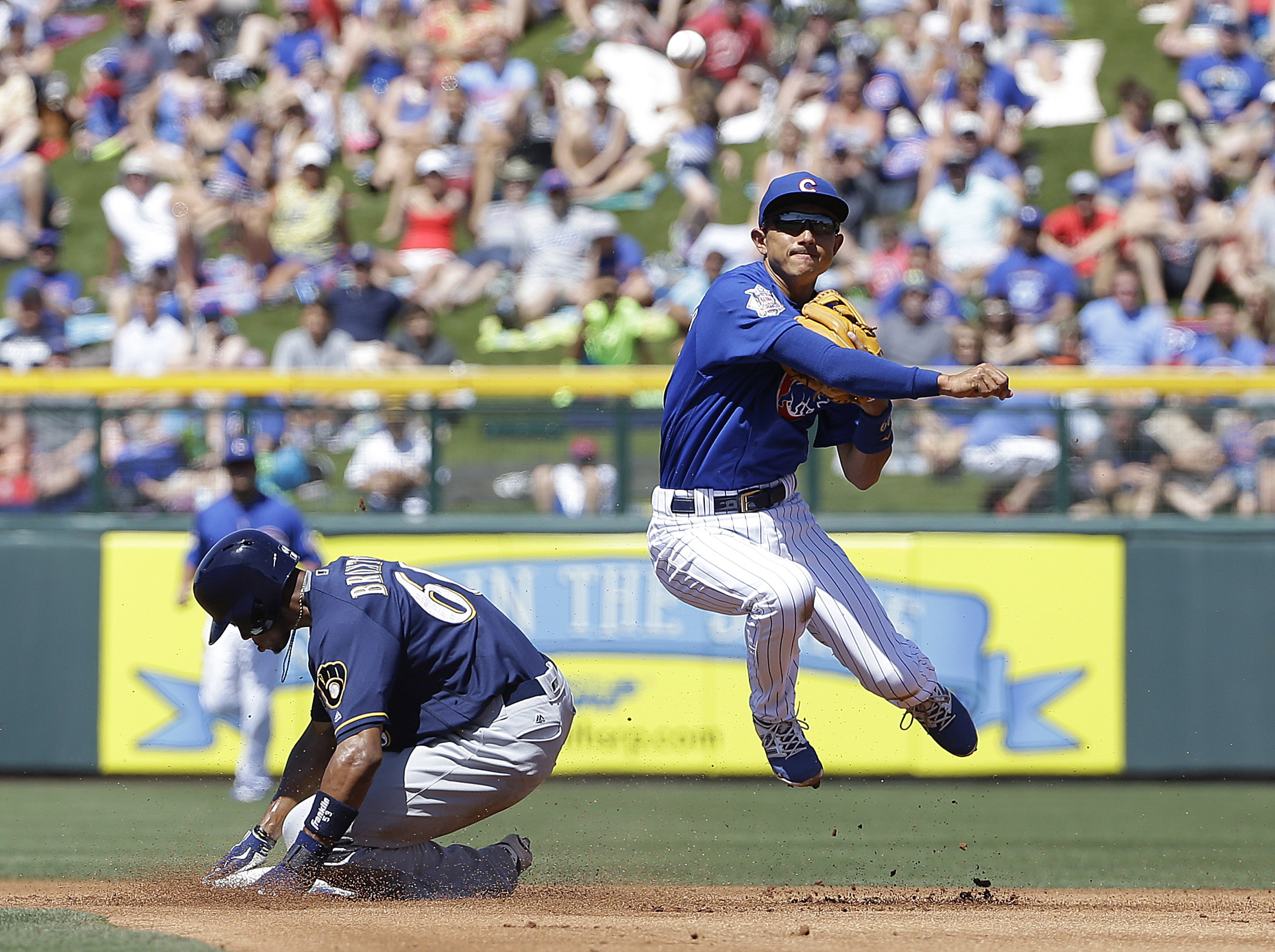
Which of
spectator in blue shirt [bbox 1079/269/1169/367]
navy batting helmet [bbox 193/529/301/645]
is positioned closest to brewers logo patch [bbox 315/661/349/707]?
navy batting helmet [bbox 193/529/301/645]

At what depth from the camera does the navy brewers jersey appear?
521 centimetres

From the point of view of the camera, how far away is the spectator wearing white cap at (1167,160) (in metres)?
11.7

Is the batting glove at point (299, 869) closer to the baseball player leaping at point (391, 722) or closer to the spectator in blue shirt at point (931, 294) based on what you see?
the baseball player leaping at point (391, 722)

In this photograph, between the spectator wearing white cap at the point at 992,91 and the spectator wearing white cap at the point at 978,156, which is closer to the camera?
the spectator wearing white cap at the point at 978,156

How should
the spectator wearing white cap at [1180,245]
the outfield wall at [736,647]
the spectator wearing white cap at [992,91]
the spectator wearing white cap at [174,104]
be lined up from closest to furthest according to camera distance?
1. the outfield wall at [736,647]
2. the spectator wearing white cap at [1180,245]
3. the spectator wearing white cap at [992,91]
4. the spectator wearing white cap at [174,104]

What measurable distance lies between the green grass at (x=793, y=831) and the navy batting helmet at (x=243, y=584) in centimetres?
170

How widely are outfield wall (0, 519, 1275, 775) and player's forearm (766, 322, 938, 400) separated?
14.2ft

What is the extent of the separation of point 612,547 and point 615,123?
5113mm

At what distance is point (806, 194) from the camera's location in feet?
17.1

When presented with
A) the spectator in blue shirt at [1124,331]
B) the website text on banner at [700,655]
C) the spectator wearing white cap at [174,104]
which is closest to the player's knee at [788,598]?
the website text on banner at [700,655]

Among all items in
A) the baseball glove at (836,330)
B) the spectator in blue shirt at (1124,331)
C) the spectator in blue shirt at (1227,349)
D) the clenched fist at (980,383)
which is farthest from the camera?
the spectator in blue shirt at (1124,331)

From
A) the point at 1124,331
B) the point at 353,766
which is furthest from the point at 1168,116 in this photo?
the point at 353,766

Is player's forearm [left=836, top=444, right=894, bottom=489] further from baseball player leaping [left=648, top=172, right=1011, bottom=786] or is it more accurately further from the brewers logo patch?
the brewers logo patch

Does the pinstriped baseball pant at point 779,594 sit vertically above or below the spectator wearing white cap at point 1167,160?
below
